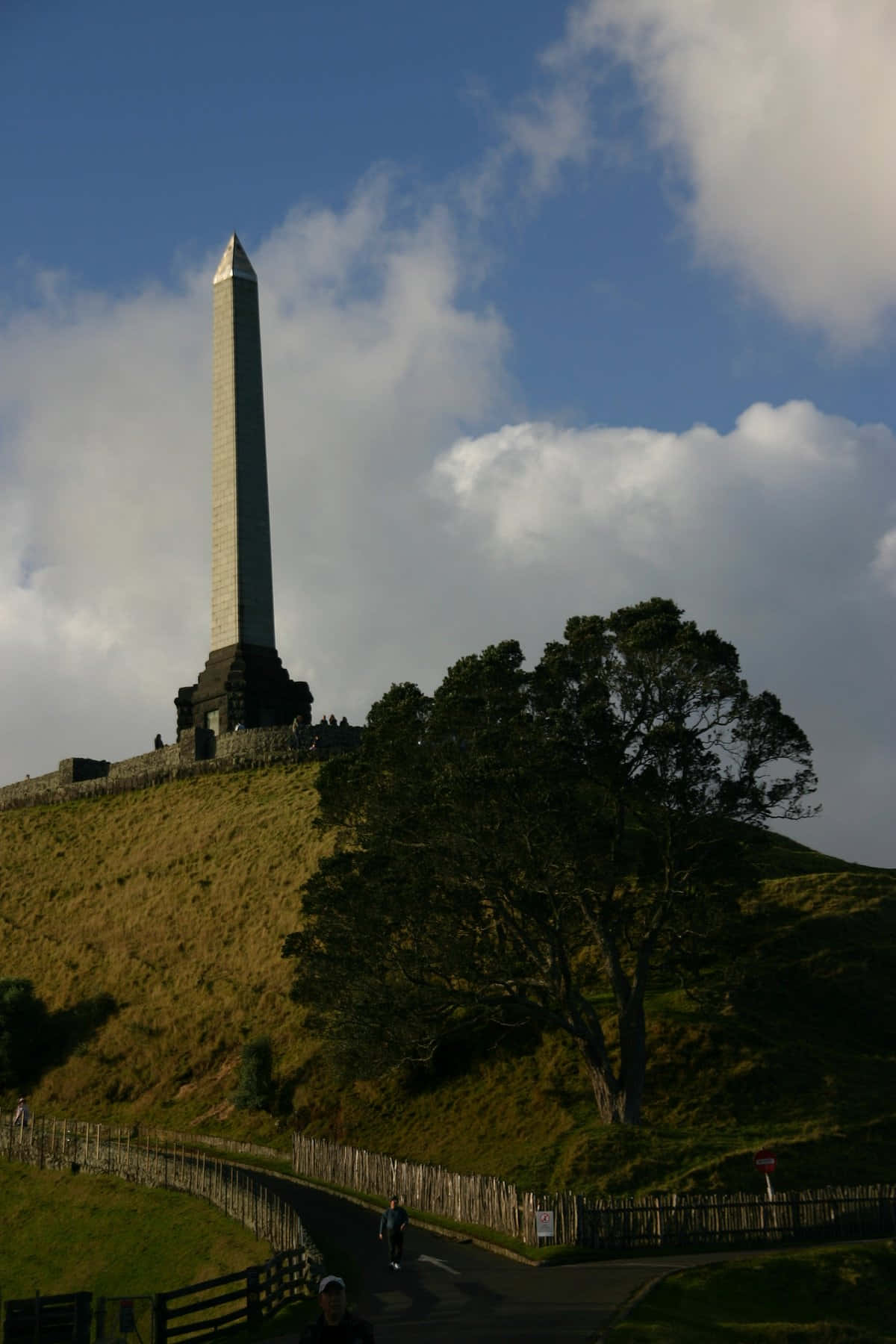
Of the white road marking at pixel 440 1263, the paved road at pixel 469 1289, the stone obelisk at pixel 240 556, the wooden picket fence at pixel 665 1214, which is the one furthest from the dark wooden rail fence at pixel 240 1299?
the stone obelisk at pixel 240 556

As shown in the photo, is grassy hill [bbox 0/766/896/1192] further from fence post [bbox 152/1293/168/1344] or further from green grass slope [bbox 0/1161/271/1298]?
fence post [bbox 152/1293/168/1344]

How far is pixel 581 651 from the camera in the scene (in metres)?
40.1

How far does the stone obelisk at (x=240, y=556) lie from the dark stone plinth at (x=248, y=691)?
0.06 metres

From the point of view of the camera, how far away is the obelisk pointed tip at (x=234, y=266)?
8044cm

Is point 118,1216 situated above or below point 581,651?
below

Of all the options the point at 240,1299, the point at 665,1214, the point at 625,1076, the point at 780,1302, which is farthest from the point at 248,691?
the point at 780,1302

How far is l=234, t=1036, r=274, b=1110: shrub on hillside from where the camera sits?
47375 millimetres

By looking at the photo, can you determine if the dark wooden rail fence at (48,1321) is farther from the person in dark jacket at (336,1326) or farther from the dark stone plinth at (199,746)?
the dark stone plinth at (199,746)

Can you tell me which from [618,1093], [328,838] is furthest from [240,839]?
[618,1093]

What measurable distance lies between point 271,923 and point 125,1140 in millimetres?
16001

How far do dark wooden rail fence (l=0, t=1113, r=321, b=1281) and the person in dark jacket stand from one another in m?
15.1

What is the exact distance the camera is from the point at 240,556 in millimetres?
76125

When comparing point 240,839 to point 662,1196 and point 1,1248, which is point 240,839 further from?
point 662,1196

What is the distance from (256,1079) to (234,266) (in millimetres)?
52142
